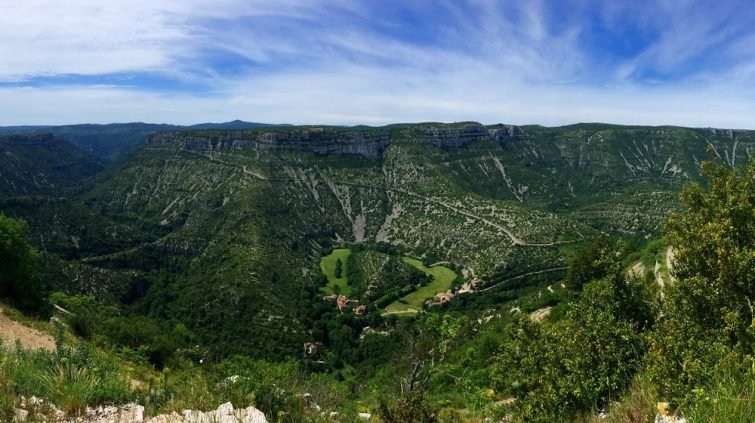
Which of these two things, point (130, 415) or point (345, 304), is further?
point (345, 304)

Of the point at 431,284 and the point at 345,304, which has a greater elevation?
the point at 431,284

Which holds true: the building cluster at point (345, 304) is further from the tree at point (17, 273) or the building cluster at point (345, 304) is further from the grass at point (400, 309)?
the tree at point (17, 273)

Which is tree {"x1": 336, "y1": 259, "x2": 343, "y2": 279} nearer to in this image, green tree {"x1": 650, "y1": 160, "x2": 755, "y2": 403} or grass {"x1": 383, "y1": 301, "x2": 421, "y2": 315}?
grass {"x1": 383, "y1": 301, "x2": 421, "y2": 315}

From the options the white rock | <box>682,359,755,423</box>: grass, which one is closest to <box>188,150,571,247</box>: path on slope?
<box>682,359,755,423</box>: grass

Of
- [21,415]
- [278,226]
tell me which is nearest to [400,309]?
[278,226]

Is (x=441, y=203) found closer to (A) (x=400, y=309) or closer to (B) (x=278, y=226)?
(B) (x=278, y=226)

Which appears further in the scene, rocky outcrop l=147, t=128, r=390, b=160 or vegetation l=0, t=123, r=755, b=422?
rocky outcrop l=147, t=128, r=390, b=160

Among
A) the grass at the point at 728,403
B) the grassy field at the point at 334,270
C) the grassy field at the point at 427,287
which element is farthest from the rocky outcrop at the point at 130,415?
the grassy field at the point at 334,270
